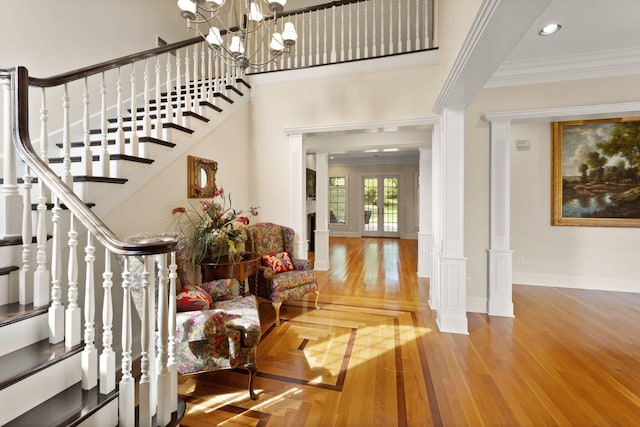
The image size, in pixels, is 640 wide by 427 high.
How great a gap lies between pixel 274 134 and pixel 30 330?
3321 mm

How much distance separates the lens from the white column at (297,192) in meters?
4.04

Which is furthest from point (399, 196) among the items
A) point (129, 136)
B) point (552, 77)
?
point (129, 136)

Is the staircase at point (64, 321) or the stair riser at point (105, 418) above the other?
the staircase at point (64, 321)

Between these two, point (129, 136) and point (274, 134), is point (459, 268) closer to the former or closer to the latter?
point (274, 134)

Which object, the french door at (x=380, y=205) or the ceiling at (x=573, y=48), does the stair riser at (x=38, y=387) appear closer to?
the ceiling at (x=573, y=48)

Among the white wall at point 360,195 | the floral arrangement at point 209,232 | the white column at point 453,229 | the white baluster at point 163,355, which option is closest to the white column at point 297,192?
the floral arrangement at point 209,232

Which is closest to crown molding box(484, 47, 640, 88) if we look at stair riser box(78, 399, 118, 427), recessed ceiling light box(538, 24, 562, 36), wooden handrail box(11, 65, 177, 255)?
recessed ceiling light box(538, 24, 562, 36)

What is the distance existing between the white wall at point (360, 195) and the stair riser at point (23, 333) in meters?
9.11

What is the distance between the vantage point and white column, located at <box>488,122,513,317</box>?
3.37 meters

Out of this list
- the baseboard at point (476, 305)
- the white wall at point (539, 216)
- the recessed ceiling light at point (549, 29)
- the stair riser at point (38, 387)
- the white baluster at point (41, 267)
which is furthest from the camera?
the baseboard at point (476, 305)

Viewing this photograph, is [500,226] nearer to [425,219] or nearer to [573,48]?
[425,219]

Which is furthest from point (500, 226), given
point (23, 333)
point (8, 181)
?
point (8, 181)

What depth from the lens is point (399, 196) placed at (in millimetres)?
9820

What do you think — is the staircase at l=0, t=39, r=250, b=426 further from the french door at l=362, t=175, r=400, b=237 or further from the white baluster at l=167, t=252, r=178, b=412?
the french door at l=362, t=175, r=400, b=237
